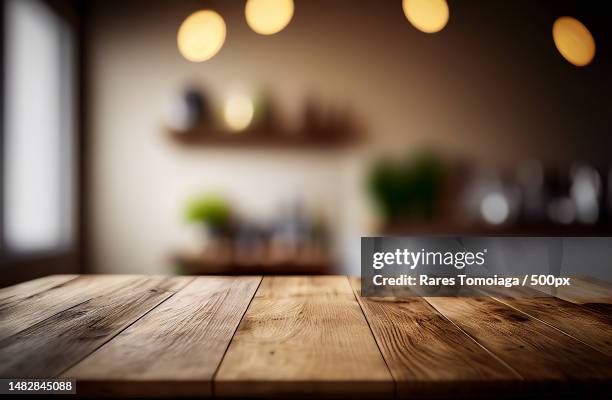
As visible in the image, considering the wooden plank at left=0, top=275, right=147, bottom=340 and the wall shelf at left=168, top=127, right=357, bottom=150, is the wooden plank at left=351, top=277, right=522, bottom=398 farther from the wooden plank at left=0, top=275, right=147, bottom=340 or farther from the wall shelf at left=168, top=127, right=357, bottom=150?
the wall shelf at left=168, top=127, right=357, bottom=150

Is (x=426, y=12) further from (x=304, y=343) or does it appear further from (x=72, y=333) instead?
(x=72, y=333)

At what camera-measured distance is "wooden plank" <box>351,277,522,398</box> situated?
22.8 inches

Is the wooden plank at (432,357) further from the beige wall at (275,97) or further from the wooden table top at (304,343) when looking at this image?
the beige wall at (275,97)

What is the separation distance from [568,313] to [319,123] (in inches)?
90.3

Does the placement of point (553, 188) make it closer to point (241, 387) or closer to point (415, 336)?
point (415, 336)

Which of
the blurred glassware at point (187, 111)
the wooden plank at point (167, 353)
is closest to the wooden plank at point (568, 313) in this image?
the wooden plank at point (167, 353)

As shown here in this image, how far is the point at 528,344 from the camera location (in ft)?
2.38

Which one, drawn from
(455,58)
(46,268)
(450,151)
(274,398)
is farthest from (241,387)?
(455,58)

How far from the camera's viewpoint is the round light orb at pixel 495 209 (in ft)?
9.48

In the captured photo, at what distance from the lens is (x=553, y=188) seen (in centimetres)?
307

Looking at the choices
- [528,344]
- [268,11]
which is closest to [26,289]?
[528,344]

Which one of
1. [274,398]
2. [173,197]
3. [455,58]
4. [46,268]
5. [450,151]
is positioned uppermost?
[455,58]

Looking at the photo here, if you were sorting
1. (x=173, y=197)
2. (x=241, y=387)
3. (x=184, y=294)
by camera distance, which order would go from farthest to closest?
(x=173, y=197)
(x=184, y=294)
(x=241, y=387)

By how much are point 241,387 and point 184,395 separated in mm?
70
